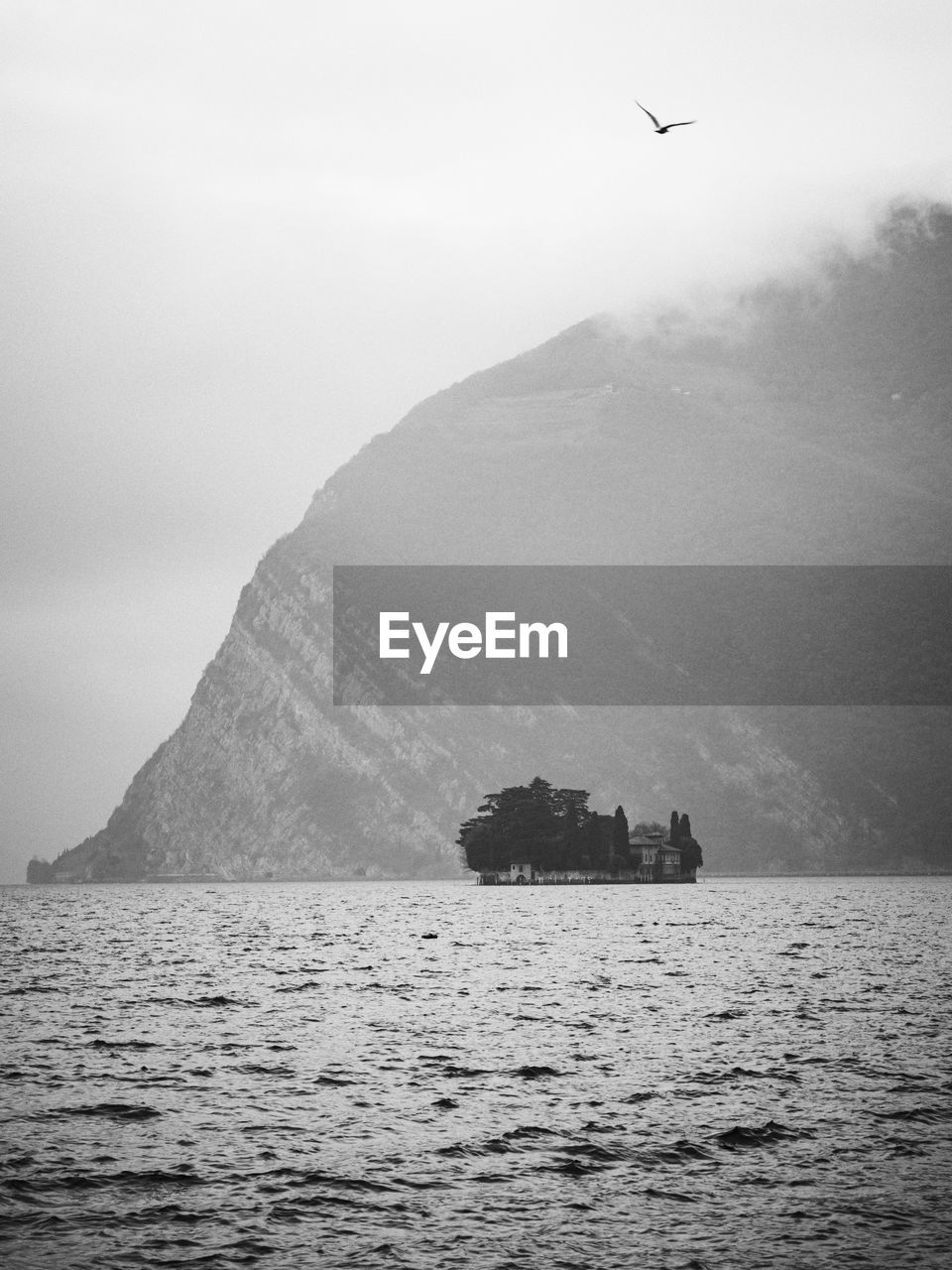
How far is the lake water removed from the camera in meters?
22.2

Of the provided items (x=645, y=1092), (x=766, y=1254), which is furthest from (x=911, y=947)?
(x=766, y=1254)

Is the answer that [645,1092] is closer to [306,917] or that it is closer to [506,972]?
[506,972]

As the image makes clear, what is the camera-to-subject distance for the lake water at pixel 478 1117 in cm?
2219

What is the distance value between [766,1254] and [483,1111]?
10.8m

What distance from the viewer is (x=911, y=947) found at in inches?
3152

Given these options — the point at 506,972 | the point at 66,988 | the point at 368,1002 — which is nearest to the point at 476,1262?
the point at 368,1002

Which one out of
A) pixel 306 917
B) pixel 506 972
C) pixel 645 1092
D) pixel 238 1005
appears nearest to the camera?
pixel 645 1092

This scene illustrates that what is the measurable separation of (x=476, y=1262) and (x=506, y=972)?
46.3m

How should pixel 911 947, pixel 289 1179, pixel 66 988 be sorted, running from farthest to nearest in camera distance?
pixel 911 947 → pixel 66 988 → pixel 289 1179

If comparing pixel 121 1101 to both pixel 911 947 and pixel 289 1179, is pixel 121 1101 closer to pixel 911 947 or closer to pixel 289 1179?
pixel 289 1179

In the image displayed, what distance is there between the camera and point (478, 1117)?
3072 centimetres

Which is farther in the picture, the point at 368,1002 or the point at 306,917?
the point at 306,917

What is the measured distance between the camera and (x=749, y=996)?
2153 inches

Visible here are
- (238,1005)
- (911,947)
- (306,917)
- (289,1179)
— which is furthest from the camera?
(306,917)
